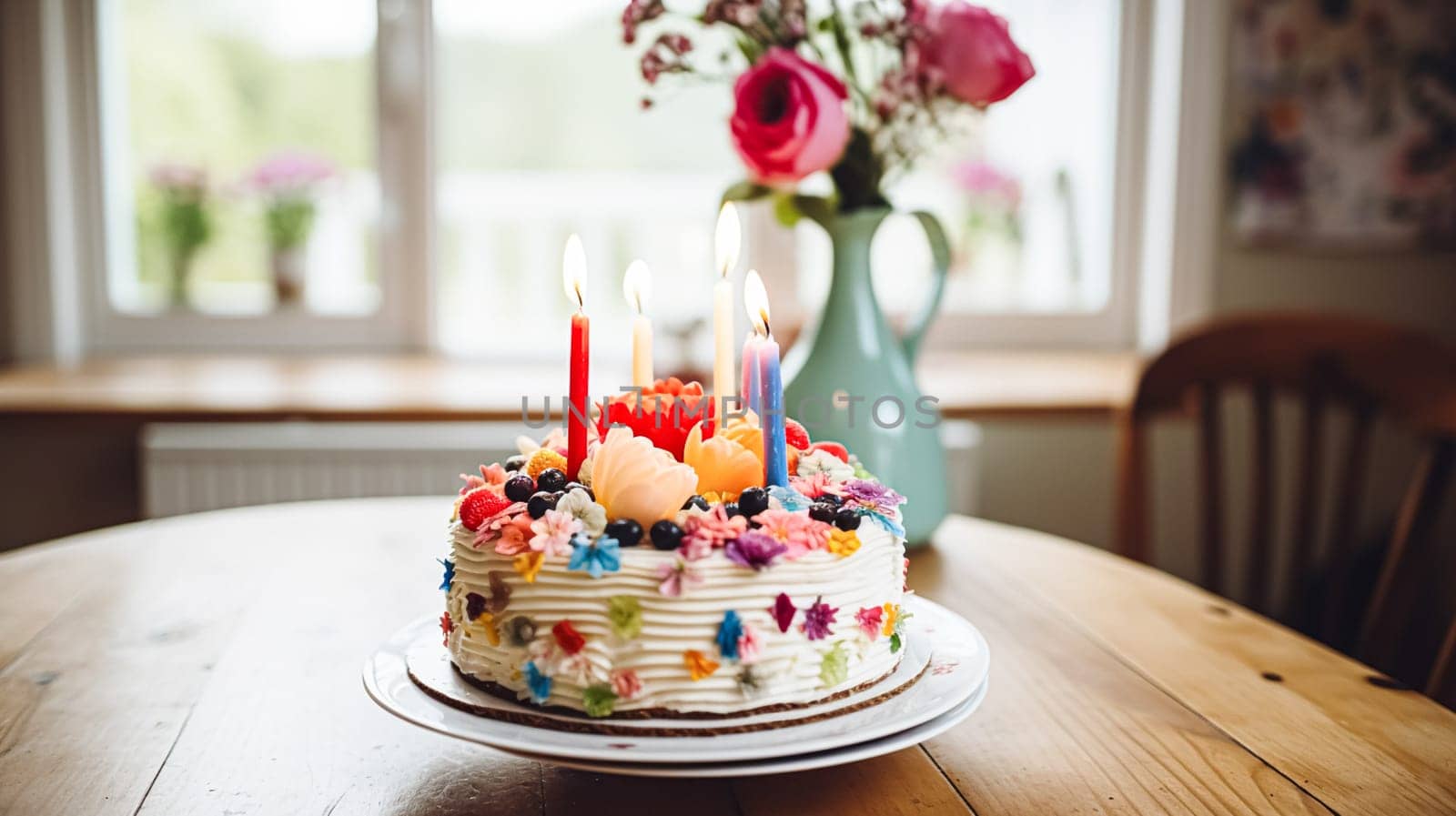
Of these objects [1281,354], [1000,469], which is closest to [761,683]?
[1281,354]

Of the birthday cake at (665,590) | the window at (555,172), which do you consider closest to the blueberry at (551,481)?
the birthday cake at (665,590)

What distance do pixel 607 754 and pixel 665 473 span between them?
0.16 meters

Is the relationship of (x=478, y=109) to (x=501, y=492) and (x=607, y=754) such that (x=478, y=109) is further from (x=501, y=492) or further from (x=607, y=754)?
(x=607, y=754)

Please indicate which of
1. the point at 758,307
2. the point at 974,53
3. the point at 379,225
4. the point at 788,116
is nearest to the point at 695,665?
the point at 758,307

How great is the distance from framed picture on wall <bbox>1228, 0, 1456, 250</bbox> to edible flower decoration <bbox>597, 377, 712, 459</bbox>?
2.04 metres

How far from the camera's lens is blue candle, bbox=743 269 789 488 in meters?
0.71

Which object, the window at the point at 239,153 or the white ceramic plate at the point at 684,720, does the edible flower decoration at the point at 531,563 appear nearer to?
the white ceramic plate at the point at 684,720

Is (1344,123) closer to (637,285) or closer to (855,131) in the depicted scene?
(855,131)

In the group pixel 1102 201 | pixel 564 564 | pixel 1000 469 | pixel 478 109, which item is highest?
pixel 478 109

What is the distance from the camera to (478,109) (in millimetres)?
2510

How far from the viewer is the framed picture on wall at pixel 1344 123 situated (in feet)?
7.93

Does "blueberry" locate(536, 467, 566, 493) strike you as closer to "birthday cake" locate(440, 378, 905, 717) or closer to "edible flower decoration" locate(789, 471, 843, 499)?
"birthday cake" locate(440, 378, 905, 717)

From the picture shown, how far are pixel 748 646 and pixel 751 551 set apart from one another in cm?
5

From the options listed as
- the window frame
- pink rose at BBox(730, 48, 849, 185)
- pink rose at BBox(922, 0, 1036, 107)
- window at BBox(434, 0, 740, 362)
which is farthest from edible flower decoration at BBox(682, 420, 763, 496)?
the window frame
